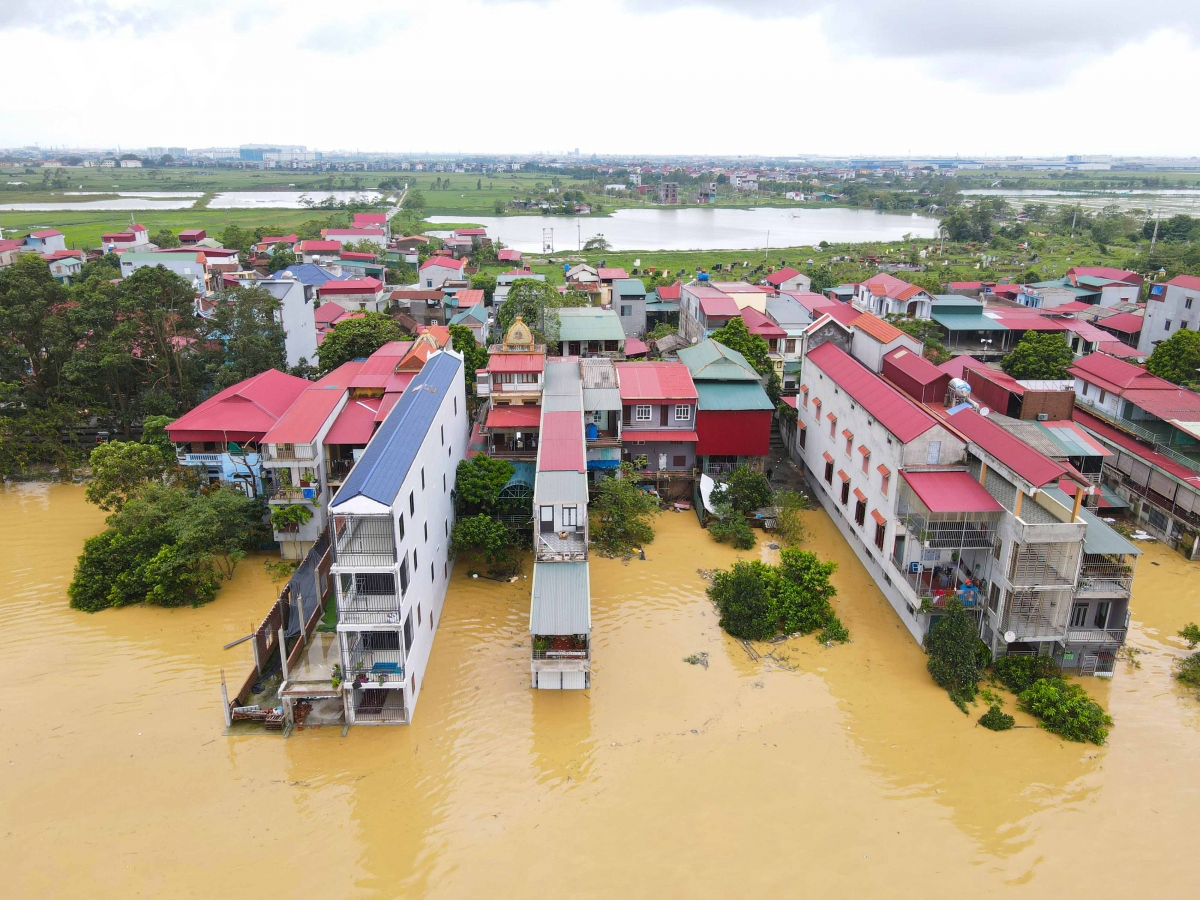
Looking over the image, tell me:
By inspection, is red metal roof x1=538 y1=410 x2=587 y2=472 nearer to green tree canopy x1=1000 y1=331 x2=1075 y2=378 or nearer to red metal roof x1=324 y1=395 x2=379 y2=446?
red metal roof x1=324 y1=395 x2=379 y2=446

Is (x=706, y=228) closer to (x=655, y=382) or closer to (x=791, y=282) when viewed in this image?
(x=791, y=282)

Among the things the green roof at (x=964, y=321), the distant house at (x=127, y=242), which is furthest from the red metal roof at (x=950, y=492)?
the distant house at (x=127, y=242)

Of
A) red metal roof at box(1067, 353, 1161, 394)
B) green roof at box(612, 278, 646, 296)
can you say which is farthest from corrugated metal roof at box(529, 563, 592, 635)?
green roof at box(612, 278, 646, 296)

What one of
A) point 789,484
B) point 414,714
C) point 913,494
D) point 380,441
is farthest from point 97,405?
point 913,494

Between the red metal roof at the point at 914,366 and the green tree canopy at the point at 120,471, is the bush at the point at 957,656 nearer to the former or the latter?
the red metal roof at the point at 914,366

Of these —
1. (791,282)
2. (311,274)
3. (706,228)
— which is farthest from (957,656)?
(706,228)

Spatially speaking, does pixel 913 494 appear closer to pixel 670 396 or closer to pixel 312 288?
pixel 670 396

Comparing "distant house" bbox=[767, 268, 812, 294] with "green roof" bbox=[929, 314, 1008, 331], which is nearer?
"green roof" bbox=[929, 314, 1008, 331]
